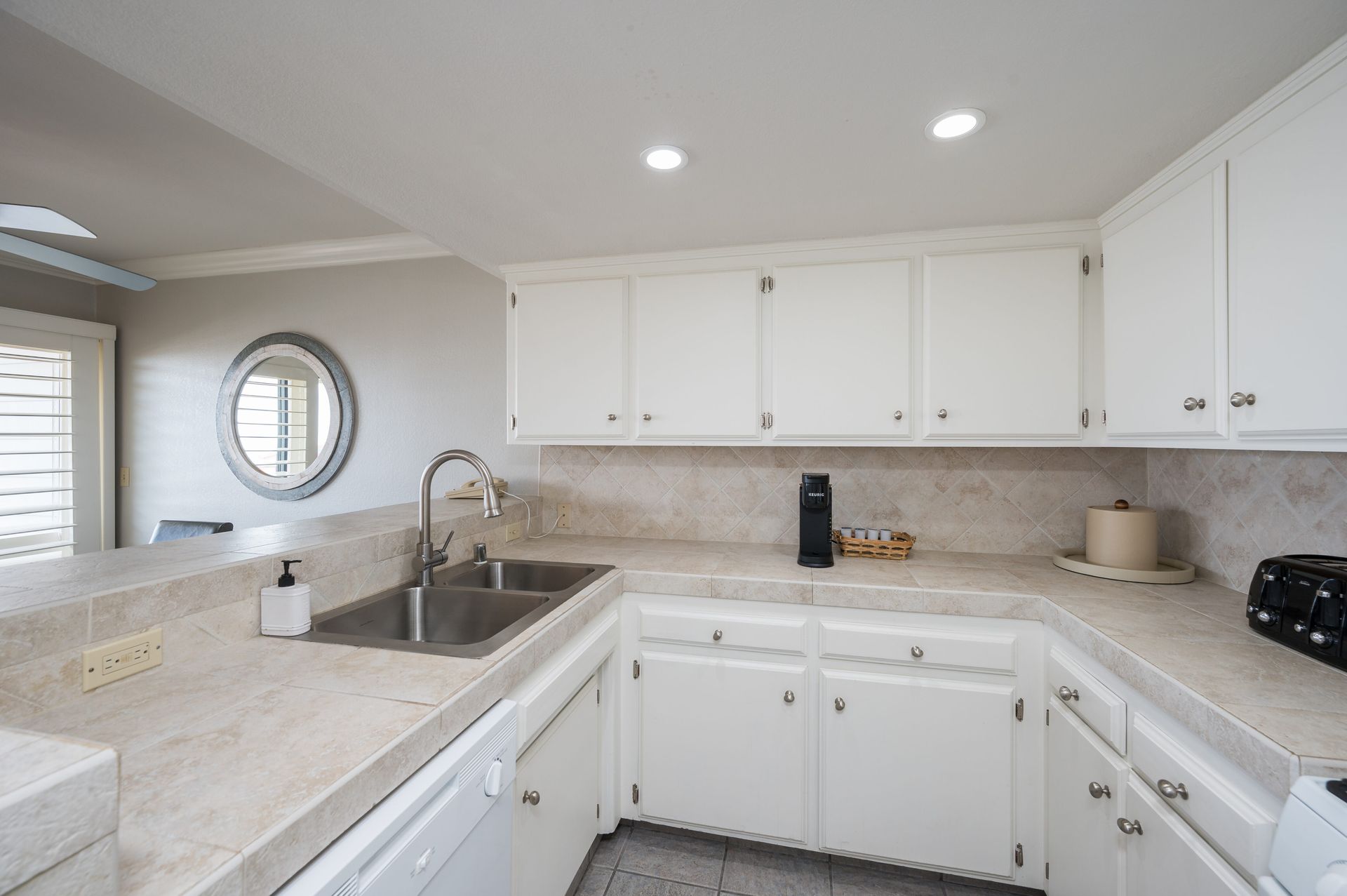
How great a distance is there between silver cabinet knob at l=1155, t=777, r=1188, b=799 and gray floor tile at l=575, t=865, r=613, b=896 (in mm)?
1513

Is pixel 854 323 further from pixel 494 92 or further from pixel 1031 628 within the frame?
pixel 494 92

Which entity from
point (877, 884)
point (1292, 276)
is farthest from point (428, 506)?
point (1292, 276)

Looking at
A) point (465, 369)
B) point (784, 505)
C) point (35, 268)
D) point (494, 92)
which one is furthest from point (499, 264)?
point (35, 268)

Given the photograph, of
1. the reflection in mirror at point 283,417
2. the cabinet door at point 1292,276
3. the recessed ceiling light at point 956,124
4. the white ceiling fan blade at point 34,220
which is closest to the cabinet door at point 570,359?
the recessed ceiling light at point 956,124

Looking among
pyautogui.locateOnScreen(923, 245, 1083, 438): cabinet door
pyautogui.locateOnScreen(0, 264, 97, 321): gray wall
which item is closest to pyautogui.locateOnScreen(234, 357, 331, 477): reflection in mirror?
pyautogui.locateOnScreen(0, 264, 97, 321): gray wall

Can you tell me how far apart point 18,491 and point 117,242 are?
151 centimetres

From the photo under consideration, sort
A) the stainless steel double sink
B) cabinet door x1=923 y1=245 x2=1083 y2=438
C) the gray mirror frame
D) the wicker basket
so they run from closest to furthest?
the stainless steel double sink, cabinet door x1=923 y1=245 x2=1083 y2=438, the wicker basket, the gray mirror frame

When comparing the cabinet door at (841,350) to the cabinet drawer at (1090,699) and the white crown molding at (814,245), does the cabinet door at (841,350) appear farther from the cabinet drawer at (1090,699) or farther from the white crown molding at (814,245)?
the cabinet drawer at (1090,699)

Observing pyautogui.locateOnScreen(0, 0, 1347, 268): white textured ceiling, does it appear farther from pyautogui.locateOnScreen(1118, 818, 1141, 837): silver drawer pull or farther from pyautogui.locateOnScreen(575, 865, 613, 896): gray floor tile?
pyautogui.locateOnScreen(575, 865, 613, 896): gray floor tile

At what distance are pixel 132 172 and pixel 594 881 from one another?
10.7 feet

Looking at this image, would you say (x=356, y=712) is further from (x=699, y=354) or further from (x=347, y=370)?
(x=347, y=370)

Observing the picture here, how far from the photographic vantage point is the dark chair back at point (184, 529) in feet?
9.49

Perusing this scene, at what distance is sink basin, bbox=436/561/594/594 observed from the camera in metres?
1.97

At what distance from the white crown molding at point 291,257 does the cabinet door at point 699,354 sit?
129 cm
